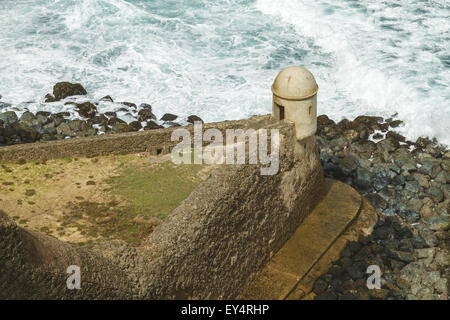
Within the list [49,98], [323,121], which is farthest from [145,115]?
[323,121]

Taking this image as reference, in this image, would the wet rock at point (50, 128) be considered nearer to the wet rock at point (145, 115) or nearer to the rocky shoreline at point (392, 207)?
the wet rock at point (145, 115)

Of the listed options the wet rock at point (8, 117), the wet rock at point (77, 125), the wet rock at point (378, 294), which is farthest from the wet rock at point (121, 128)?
the wet rock at point (378, 294)

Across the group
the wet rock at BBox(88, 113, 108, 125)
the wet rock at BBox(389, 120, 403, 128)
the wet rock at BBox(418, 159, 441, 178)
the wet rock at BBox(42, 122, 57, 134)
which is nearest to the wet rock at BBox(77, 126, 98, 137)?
the wet rock at BBox(88, 113, 108, 125)

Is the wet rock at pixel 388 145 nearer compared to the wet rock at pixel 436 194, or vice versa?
the wet rock at pixel 436 194

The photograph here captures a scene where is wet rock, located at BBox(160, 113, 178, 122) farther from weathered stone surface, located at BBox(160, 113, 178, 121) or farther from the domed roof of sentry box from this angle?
the domed roof of sentry box

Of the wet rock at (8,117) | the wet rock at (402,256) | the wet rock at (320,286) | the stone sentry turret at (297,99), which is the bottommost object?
the wet rock at (402,256)

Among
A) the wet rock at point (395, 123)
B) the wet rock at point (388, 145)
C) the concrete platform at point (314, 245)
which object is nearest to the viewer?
the concrete platform at point (314, 245)
